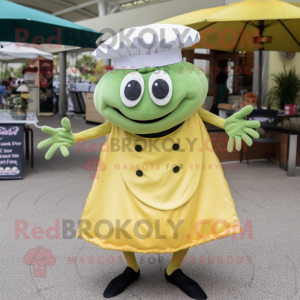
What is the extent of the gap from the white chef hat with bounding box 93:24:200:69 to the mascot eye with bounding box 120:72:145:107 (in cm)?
10

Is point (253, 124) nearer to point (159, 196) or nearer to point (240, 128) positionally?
point (240, 128)

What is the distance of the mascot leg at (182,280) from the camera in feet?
7.18

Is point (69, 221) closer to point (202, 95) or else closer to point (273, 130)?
point (202, 95)

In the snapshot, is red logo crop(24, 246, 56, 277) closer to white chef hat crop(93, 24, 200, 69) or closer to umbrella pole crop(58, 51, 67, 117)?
white chef hat crop(93, 24, 200, 69)

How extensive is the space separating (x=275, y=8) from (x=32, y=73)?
1116cm

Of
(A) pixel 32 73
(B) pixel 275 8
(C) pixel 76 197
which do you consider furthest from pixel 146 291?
(A) pixel 32 73

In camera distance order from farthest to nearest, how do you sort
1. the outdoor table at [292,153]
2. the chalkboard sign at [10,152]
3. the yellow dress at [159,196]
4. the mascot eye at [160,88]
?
the outdoor table at [292,153]
the chalkboard sign at [10,152]
the yellow dress at [159,196]
the mascot eye at [160,88]

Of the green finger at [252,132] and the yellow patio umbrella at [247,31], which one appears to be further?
the yellow patio umbrella at [247,31]

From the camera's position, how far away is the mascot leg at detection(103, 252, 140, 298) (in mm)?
2213

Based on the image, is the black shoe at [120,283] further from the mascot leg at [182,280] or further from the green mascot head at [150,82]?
the green mascot head at [150,82]

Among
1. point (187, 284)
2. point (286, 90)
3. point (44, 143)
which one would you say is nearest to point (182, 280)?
point (187, 284)

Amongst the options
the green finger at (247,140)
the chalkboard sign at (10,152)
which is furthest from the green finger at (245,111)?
the chalkboard sign at (10,152)

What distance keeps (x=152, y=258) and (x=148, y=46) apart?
1479 millimetres

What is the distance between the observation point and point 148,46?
1927mm
